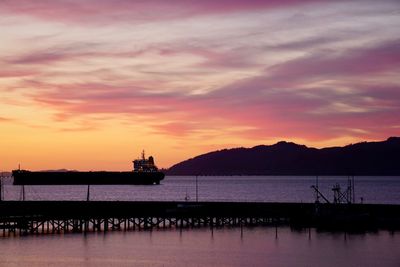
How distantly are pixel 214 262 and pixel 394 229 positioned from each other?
29.7m

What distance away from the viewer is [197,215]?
4045 inches

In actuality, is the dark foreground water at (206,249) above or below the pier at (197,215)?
below

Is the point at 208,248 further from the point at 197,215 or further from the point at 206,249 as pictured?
the point at 197,215

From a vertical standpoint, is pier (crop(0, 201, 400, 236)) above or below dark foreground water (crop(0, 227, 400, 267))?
above

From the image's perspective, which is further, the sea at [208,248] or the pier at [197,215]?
the pier at [197,215]

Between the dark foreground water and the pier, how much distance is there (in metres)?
3.51

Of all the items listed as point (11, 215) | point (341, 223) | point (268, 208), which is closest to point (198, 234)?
point (268, 208)

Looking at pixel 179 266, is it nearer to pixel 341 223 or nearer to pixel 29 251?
pixel 29 251

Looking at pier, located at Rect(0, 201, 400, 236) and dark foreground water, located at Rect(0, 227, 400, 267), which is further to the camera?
pier, located at Rect(0, 201, 400, 236)

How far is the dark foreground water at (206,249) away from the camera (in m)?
73.6

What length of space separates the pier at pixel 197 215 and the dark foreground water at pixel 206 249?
351cm

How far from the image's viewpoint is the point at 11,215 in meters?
98.1

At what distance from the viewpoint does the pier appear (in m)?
95.9

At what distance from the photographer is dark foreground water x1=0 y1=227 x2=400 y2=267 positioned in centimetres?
7362
